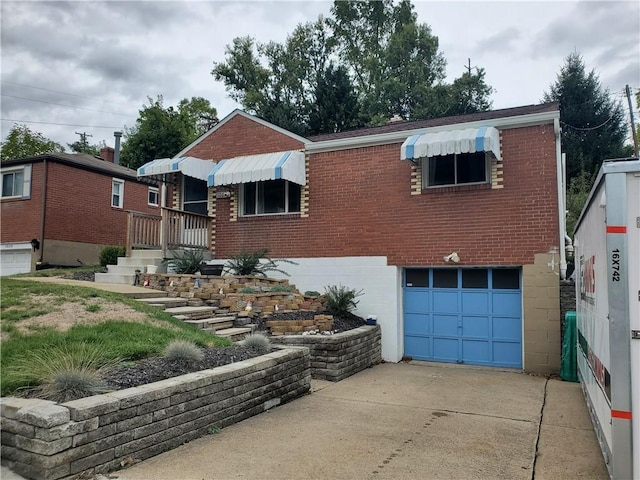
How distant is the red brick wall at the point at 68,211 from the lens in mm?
17578

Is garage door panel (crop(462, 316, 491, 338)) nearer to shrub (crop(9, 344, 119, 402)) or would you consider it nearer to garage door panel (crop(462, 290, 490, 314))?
garage door panel (crop(462, 290, 490, 314))

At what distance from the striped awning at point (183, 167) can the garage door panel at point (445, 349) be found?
7757 millimetres

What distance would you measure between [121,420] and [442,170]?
28.8 feet

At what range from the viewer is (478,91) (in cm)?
3131

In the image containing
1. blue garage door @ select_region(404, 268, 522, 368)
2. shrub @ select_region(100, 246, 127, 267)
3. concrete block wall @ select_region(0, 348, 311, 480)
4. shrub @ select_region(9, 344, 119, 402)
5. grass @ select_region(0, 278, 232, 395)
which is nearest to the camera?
concrete block wall @ select_region(0, 348, 311, 480)

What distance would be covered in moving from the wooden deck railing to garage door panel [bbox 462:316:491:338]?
7397 millimetres

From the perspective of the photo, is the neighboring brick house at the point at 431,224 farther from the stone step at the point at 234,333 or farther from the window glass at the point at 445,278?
the stone step at the point at 234,333

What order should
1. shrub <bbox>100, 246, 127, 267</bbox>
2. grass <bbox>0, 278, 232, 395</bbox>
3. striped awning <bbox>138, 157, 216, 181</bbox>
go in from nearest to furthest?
grass <bbox>0, 278, 232, 395</bbox>, striped awning <bbox>138, 157, 216, 181</bbox>, shrub <bbox>100, 246, 127, 267</bbox>

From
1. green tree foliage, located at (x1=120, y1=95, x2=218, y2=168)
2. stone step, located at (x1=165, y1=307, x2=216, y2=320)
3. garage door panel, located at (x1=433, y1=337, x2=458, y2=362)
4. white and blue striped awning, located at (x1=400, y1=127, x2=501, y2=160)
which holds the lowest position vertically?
garage door panel, located at (x1=433, y1=337, x2=458, y2=362)

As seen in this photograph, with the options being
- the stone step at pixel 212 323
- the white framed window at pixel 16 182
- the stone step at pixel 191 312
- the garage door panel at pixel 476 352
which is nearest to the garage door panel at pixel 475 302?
the garage door panel at pixel 476 352

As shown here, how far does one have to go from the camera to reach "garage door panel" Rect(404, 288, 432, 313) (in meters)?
10.8

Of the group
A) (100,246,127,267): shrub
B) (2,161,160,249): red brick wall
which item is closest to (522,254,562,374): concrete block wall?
(100,246,127,267): shrub

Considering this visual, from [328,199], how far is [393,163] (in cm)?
191

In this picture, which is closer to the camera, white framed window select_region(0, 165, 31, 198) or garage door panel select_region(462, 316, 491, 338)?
garage door panel select_region(462, 316, 491, 338)
